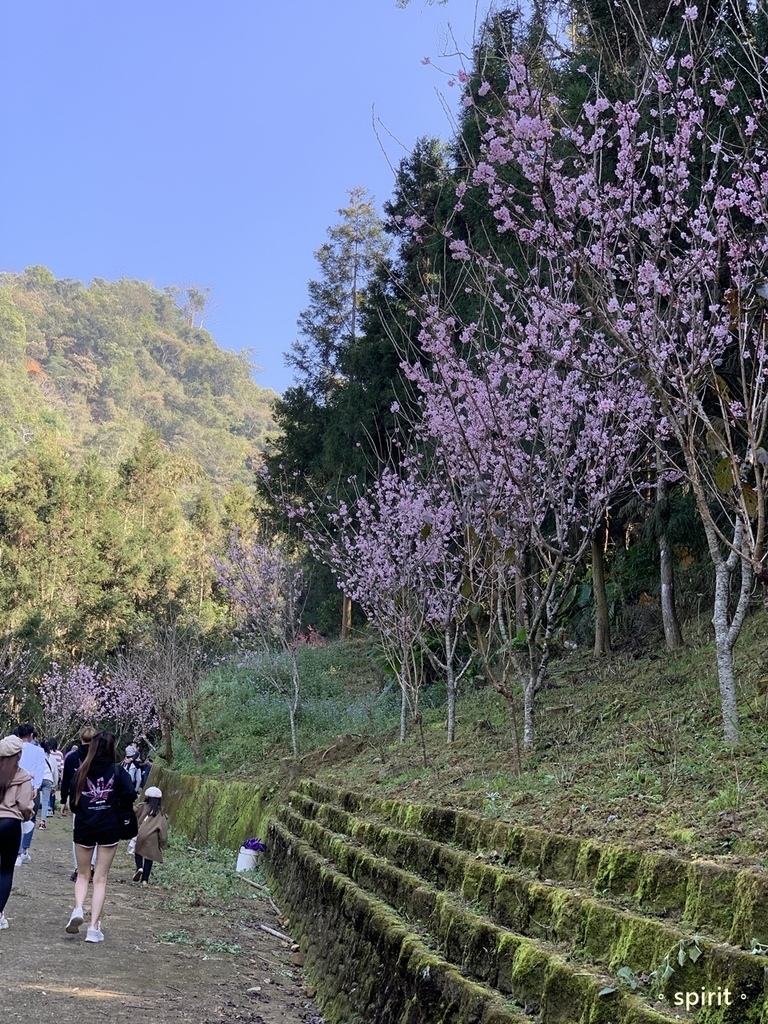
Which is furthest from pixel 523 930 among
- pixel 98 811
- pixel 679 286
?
pixel 679 286

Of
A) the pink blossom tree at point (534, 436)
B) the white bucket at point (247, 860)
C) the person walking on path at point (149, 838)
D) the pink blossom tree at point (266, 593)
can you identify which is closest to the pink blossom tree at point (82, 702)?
the pink blossom tree at point (266, 593)

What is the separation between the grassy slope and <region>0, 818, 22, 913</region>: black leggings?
3108 mm

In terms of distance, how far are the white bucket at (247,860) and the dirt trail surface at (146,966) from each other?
284cm

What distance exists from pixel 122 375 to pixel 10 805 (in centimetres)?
10565

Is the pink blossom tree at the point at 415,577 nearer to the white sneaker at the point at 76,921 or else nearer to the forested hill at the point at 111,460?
the white sneaker at the point at 76,921

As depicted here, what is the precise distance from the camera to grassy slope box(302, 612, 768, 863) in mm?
4406

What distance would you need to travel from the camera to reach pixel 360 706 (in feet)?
60.8

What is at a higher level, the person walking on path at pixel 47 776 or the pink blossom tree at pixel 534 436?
the pink blossom tree at pixel 534 436

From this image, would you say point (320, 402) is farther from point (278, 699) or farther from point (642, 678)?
point (642, 678)

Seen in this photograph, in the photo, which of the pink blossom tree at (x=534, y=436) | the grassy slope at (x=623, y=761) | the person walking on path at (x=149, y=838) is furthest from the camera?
the person walking on path at (x=149, y=838)

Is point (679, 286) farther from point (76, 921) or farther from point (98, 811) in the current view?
point (76, 921)

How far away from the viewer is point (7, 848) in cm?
576

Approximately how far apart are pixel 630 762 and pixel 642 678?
3.85 m

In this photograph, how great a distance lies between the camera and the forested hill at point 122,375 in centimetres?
8481
